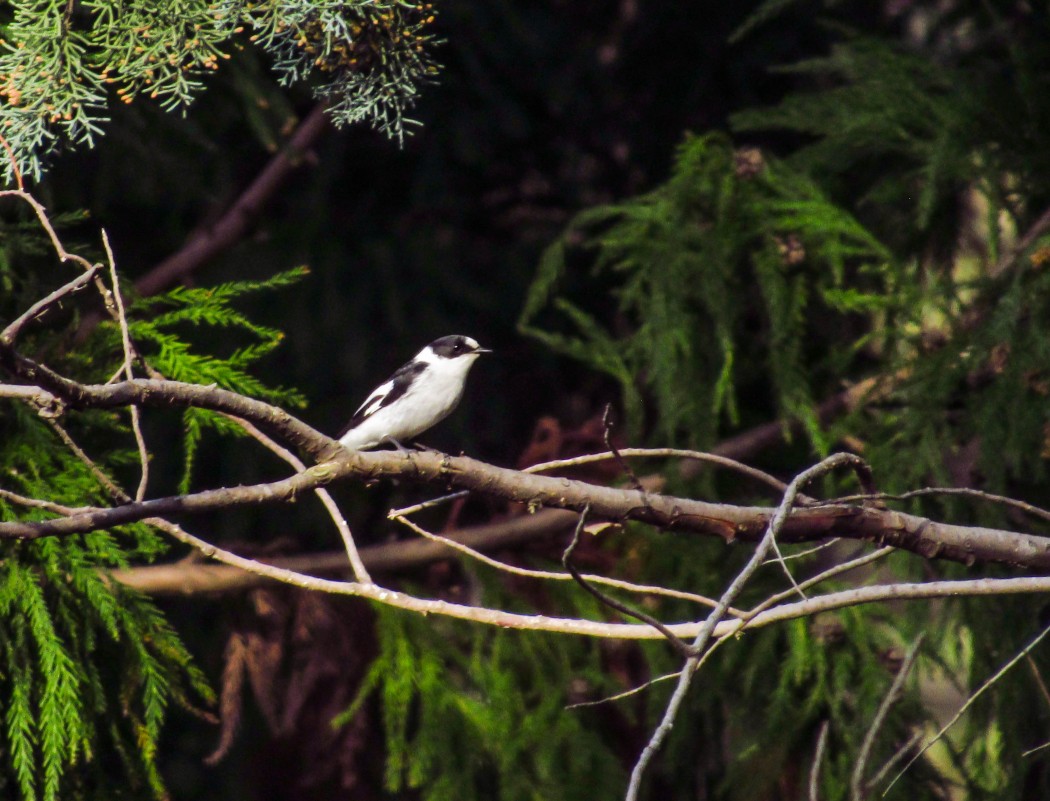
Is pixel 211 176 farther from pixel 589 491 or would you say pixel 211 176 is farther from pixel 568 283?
pixel 589 491

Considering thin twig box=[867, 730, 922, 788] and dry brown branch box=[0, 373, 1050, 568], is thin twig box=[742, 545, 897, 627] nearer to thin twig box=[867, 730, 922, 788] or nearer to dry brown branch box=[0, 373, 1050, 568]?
dry brown branch box=[0, 373, 1050, 568]

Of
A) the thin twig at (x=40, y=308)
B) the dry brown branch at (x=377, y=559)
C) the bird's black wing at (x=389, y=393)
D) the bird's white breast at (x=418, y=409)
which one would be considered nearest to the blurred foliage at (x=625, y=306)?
the dry brown branch at (x=377, y=559)

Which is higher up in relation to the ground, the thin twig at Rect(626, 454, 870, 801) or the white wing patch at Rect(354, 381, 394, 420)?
the white wing patch at Rect(354, 381, 394, 420)

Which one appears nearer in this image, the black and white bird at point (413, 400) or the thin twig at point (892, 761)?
the thin twig at point (892, 761)

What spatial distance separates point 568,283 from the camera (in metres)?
5.38

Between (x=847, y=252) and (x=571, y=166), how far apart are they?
7.06ft

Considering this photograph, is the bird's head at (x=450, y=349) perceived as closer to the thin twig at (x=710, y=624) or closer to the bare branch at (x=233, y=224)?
the bare branch at (x=233, y=224)

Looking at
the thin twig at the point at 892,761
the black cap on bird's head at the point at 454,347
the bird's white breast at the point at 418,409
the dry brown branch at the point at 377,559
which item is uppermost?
the black cap on bird's head at the point at 454,347

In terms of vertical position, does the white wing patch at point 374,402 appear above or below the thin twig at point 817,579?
above

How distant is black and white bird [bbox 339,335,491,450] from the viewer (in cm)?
397

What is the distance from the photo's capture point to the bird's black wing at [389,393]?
4141mm

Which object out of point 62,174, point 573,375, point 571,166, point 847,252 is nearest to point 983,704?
point 847,252

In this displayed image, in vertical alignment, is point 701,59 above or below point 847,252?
above

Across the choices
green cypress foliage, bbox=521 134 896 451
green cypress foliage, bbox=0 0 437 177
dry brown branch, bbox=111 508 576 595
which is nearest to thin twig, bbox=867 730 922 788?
green cypress foliage, bbox=521 134 896 451
